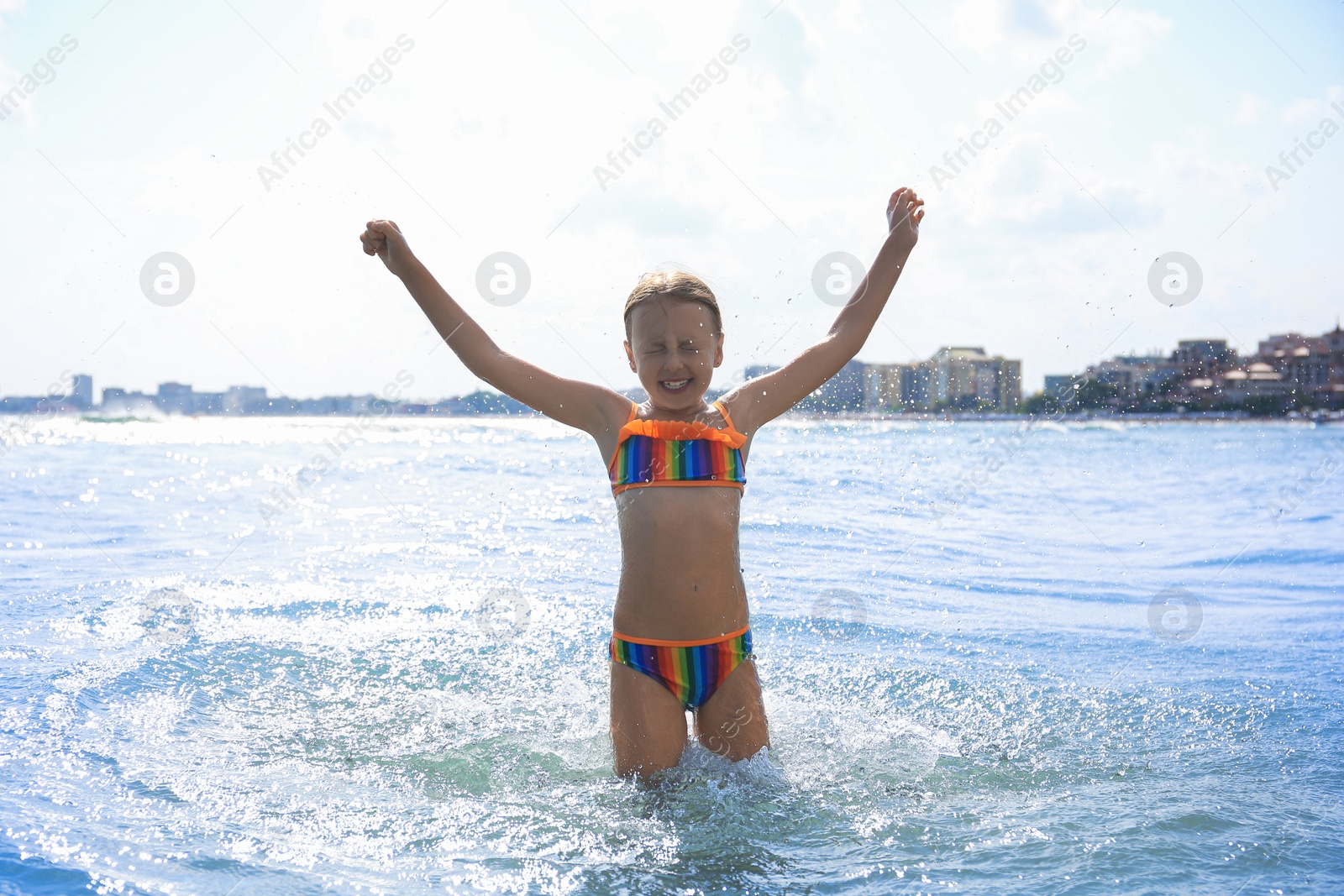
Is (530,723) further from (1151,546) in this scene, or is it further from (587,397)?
(1151,546)

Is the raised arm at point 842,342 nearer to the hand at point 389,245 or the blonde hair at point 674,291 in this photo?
the blonde hair at point 674,291

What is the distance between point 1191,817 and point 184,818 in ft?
10.3

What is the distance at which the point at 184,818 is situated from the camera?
291 cm

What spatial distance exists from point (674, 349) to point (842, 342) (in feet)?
2.48

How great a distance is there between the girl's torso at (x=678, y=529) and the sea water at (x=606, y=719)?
1.71 ft

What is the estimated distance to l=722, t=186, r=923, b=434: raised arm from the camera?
3471mm

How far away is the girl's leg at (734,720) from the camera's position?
3.22m

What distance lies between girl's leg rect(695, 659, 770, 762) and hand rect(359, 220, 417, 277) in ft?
5.99

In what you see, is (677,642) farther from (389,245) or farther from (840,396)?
(840,396)

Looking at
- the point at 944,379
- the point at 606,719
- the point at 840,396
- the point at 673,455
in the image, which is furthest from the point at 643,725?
the point at 944,379

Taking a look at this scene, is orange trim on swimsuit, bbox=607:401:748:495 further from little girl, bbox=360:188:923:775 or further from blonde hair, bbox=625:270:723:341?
blonde hair, bbox=625:270:723:341

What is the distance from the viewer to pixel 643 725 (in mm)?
3145

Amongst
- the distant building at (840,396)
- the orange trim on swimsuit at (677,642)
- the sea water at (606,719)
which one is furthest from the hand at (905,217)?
the distant building at (840,396)

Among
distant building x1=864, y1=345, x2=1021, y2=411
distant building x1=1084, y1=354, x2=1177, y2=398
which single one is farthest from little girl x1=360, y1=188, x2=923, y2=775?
distant building x1=864, y1=345, x2=1021, y2=411
